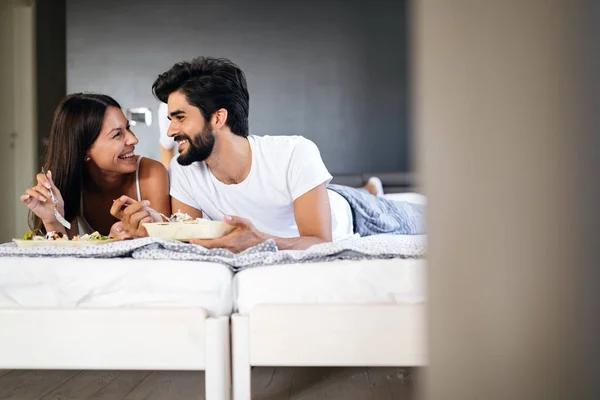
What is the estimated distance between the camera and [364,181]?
3.75m

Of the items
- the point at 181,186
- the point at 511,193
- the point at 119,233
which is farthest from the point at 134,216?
the point at 511,193

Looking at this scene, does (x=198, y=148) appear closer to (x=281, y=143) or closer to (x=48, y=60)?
(x=281, y=143)

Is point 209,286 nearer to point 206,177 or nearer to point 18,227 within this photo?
point 206,177

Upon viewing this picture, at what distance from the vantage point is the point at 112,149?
292 cm

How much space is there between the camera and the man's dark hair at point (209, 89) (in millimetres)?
2857

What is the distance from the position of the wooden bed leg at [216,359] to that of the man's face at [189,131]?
1396 mm

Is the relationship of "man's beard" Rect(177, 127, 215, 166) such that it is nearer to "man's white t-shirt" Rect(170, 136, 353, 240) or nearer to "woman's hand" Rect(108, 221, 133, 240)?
"man's white t-shirt" Rect(170, 136, 353, 240)

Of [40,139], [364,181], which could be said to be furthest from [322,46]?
[40,139]

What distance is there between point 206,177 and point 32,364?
1360 millimetres

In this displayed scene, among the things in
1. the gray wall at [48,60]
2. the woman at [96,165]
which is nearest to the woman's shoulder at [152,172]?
the woman at [96,165]

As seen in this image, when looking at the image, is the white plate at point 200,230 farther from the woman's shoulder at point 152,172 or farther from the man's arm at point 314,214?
the woman's shoulder at point 152,172

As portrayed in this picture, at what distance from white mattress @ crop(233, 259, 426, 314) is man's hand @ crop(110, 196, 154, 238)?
0.96 m

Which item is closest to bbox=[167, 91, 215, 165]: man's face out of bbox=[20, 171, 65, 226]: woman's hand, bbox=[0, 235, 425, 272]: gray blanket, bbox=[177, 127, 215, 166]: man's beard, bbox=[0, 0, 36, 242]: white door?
bbox=[177, 127, 215, 166]: man's beard

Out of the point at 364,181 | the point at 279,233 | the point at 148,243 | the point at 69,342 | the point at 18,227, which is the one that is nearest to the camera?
the point at 69,342
